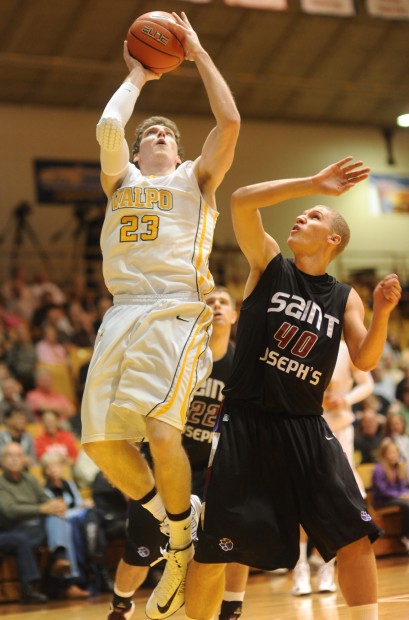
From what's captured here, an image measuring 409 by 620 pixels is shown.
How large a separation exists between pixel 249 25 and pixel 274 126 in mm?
4278

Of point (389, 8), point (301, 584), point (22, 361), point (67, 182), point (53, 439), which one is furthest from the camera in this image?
point (67, 182)

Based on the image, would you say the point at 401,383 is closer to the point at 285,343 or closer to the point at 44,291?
the point at 44,291

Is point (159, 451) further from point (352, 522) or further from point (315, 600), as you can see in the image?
point (315, 600)

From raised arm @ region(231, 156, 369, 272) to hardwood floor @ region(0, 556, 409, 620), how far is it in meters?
2.49

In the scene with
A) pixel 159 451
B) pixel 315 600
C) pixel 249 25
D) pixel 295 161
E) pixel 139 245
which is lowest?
pixel 315 600

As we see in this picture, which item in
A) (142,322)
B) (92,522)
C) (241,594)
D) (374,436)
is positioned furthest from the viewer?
(374,436)

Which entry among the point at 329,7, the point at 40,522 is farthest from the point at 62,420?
the point at 329,7

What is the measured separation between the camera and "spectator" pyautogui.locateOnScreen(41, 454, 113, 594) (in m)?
8.59

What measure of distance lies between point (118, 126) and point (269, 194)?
0.85m

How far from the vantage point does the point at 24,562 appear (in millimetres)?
8266

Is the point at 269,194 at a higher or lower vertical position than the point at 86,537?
higher

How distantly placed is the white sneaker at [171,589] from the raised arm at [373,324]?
1.28 metres

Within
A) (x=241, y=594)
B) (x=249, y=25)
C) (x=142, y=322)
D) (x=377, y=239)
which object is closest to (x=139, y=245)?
(x=142, y=322)

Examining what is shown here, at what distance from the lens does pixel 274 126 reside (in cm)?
2091
